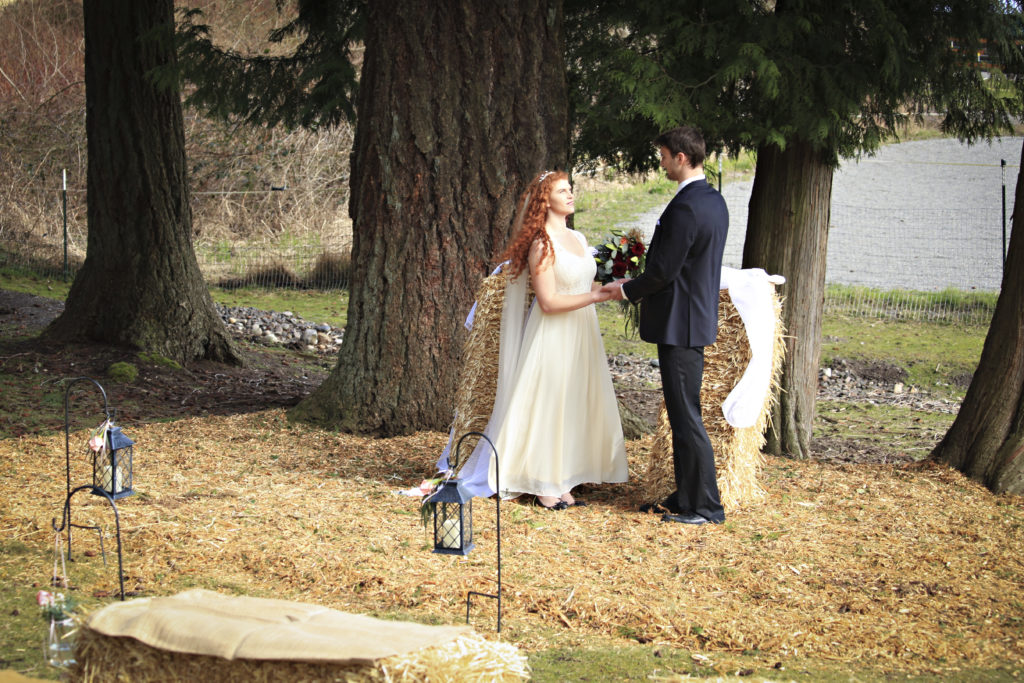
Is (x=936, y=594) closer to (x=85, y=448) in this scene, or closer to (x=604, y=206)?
(x=85, y=448)

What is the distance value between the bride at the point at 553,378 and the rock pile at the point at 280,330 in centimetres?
737

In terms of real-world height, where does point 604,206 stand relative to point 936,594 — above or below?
above

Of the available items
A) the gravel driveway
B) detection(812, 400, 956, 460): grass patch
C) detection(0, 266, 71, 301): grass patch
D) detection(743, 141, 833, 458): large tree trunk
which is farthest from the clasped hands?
detection(0, 266, 71, 301): grass patch

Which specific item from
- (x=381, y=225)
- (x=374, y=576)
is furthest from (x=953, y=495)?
(x=381, y=225)

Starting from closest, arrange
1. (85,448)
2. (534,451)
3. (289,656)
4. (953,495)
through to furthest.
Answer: (289,656) → (534,451) → (953,495) → (85,448)

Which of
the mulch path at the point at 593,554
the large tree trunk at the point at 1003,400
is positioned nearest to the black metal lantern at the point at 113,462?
the mulch path at the point at 593,554

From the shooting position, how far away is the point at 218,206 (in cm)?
1936

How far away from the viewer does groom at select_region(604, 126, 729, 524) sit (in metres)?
5.09

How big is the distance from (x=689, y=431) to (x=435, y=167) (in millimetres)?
2837

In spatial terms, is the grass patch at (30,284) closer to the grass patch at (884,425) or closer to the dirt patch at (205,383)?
the dirt patch at (205,383)

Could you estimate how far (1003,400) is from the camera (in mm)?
6242

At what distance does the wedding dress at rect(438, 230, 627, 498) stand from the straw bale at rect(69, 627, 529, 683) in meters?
2.45

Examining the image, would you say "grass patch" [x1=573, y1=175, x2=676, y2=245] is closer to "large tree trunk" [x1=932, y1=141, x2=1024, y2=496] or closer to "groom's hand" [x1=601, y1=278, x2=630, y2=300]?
"large tree trunk" [x1=932, y1=141, x2=1024, y2=496]

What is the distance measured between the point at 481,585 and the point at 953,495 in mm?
3195
